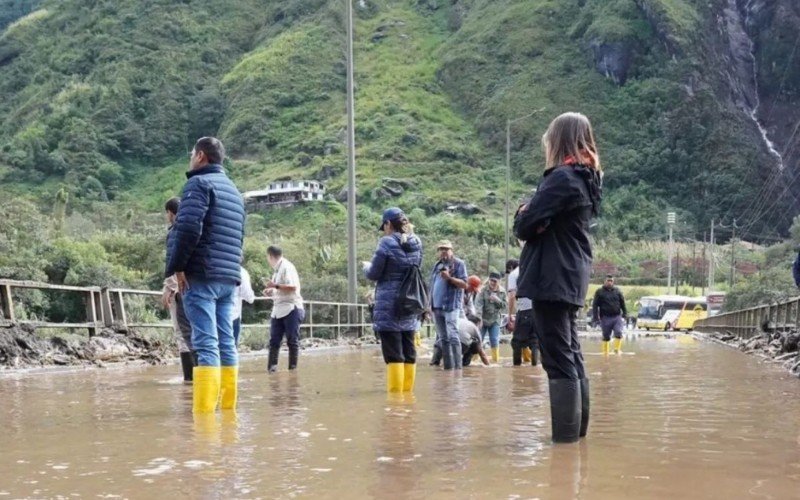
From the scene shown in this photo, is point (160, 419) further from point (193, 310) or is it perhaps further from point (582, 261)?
point (582, 261)

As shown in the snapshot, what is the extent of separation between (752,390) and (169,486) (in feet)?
22.3

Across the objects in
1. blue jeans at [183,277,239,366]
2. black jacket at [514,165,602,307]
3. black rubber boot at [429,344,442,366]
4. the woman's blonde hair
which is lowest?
black rubber boot at [429,344,442,366]

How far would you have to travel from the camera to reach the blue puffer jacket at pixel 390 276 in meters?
9.01

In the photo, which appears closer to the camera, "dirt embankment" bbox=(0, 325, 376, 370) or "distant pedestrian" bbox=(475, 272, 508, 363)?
"dirt embankment" bbox=(0, 325, 376, 370)

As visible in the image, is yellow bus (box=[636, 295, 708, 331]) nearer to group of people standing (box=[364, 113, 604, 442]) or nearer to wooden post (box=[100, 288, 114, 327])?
wooden post (box=[100, 288, 114, 327])

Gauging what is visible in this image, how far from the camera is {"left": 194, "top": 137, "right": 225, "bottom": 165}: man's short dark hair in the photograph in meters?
7.42

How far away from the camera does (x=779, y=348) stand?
16688 mm

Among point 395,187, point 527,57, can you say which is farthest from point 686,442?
point 527,57

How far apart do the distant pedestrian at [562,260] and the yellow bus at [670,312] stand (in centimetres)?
6129

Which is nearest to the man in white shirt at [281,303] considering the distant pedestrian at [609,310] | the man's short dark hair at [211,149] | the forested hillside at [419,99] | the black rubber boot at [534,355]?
the black rubber boot at [534,355]

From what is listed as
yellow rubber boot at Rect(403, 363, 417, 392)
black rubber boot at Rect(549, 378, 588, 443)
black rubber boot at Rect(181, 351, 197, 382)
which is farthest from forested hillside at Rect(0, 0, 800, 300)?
black rubber boot at Rect(549, 378, 588, 443)

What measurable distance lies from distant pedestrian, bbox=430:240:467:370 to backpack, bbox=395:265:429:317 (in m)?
3.23

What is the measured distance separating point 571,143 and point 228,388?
10.9ft

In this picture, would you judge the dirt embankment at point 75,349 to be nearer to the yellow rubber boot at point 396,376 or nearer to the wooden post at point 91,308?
the wooden post at point 91,308
